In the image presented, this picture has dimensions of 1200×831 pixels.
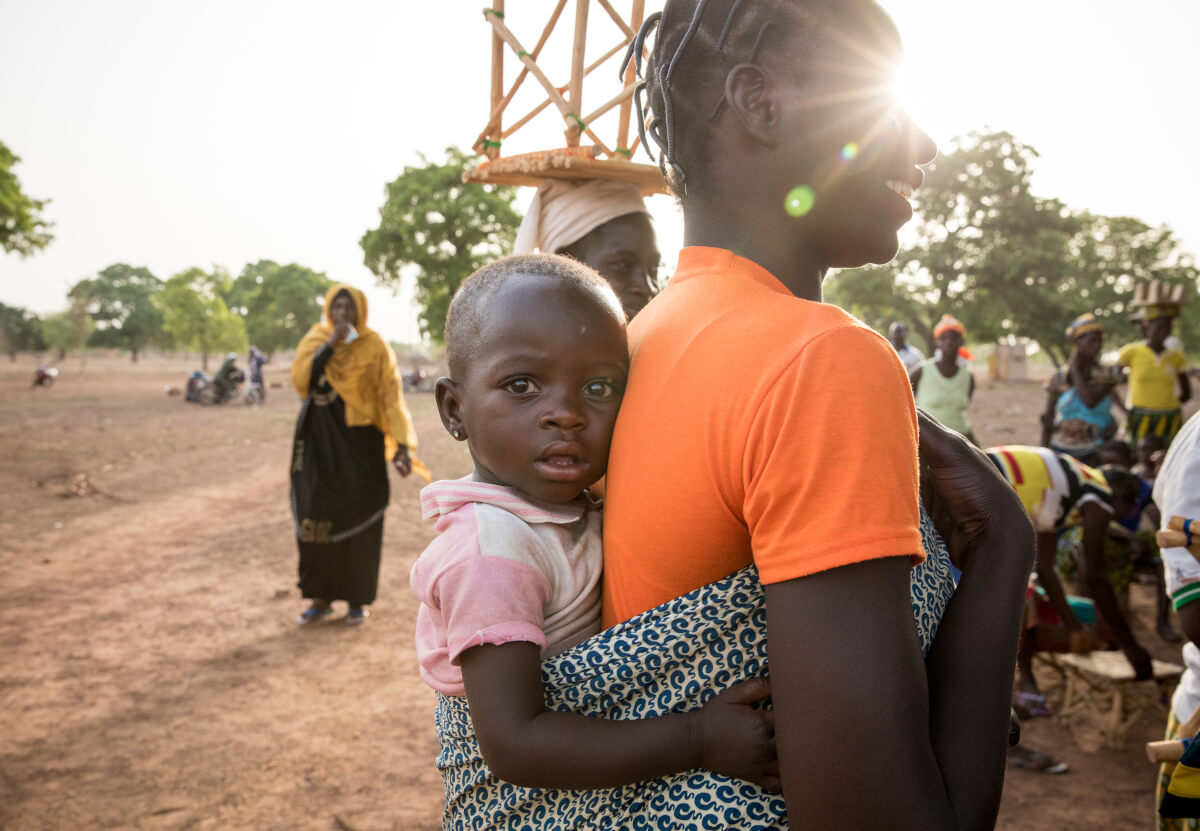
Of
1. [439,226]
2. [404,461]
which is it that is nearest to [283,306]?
[439,226]

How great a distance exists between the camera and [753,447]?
877 mm

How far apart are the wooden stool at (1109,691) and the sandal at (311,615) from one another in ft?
16.5

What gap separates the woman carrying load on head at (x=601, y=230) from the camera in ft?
8.95

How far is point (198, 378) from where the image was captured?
2211cm

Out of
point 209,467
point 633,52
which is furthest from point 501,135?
point 209,467

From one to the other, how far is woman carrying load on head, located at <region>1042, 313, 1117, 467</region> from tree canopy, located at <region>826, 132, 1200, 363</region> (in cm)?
1892

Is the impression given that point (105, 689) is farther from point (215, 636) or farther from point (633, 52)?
point (633, 52)

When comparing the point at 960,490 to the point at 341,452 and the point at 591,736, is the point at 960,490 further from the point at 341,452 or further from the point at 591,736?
the point at 341,452

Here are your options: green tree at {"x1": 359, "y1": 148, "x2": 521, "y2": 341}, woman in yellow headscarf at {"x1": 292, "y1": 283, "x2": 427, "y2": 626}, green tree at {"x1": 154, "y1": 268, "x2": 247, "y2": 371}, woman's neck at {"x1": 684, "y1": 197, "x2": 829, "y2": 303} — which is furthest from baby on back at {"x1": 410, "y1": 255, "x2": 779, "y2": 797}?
green tree at {"x1": 154, "y1": 268, "x2": 247, "y2": 371}

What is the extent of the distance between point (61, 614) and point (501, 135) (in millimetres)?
5358

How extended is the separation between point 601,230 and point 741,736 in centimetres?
215

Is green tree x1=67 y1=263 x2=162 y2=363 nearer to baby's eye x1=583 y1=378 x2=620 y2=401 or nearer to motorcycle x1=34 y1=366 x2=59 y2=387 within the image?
motorcycle x1=34 y1=366 x2=59 y2=387

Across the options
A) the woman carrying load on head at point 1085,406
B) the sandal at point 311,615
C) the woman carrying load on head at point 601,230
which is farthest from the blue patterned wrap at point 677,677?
the woman carrying load on head at point 1085,406

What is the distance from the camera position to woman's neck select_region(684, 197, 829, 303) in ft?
3.66
